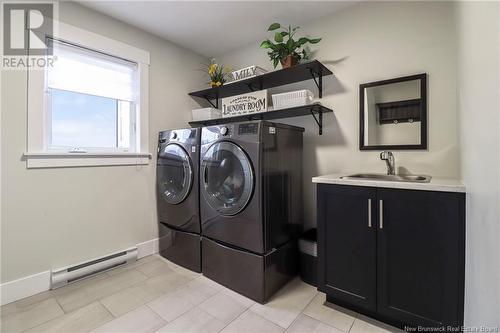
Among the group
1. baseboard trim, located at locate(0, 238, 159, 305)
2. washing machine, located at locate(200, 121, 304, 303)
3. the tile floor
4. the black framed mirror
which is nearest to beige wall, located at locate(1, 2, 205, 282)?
baseboard trim, located at locate(0, 238, 159, 305)

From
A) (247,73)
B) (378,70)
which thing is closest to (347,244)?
(378,70)

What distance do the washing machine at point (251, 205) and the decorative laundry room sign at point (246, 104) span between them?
46 cm

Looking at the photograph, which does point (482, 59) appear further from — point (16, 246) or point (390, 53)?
point (16, 246)

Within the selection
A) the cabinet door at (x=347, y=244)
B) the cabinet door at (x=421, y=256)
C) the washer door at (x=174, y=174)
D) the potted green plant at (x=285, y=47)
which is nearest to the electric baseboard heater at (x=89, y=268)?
the washer door at (x=174, y=174)

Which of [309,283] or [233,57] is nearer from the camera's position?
[309,283]

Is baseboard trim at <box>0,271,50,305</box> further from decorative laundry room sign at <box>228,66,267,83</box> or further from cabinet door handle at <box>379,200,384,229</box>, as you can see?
cabinet door handle at <box>379,200,384,229</box>

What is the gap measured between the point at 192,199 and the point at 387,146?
67.8 inches

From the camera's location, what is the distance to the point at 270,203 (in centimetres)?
167

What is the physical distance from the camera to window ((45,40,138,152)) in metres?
1.88

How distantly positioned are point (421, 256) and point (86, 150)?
2.64m

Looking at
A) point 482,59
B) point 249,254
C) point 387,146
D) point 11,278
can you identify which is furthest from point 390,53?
point 11,278

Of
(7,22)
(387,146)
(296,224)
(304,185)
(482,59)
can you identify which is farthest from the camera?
(304,185)

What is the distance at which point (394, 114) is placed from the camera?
1798mm

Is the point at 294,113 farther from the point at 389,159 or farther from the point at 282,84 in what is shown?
the point at 389,159
